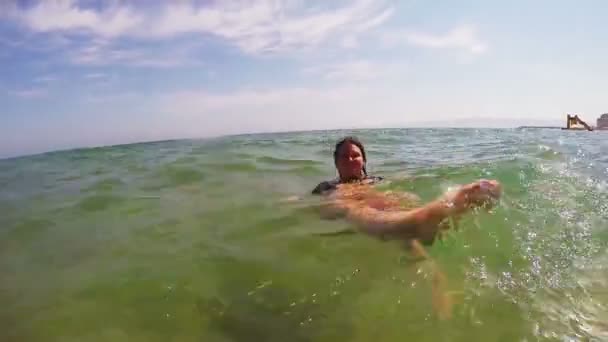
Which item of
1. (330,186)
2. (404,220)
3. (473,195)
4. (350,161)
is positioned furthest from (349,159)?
(473,195)

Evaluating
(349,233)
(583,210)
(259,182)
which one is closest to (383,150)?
(259,182)

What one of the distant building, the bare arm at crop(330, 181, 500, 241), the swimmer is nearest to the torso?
the swimmer

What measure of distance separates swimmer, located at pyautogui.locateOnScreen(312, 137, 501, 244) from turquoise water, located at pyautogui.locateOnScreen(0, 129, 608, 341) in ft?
0.60

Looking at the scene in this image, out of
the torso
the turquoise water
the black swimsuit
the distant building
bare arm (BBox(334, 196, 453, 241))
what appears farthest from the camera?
the distant building

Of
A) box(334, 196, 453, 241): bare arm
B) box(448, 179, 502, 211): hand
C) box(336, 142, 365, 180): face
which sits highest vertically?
box(336, 142, 365, 180): face

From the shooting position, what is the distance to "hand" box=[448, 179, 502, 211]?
3.43 metres

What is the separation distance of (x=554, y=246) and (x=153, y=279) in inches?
139

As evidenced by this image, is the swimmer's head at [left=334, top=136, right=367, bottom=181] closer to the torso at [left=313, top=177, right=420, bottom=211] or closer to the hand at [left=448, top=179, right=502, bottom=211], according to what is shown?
the torso at [left=313, top=177, right=420, bottom=211]

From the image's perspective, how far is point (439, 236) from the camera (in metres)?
3.78

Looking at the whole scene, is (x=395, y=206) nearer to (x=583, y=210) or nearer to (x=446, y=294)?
(x=446, y=294)

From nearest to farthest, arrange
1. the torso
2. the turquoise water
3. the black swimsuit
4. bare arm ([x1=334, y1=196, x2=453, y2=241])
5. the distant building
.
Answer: the turquoise water → bare arm ([x1=334, y1=196, x2=453, y2=241]) → the torso → the black swimsuit → the distant building

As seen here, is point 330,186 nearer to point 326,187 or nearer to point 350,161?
point 326,187

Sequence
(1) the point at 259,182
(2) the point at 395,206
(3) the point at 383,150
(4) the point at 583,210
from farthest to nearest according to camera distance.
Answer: (3) the point at 383,150, (1) the point at 259,182, (4) the point at 583,210, (2) the point at 395,206

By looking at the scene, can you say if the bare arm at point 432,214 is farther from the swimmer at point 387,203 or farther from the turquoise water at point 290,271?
the turquoise water at point 290,271
